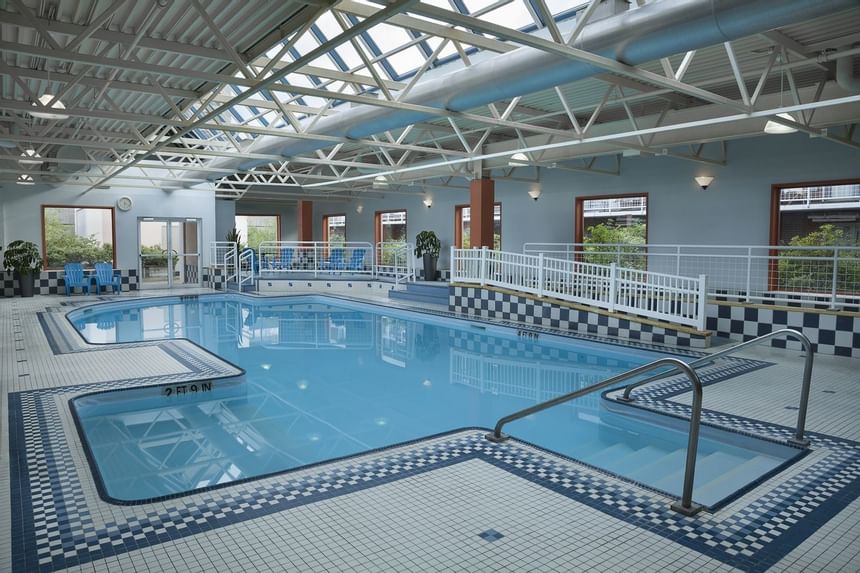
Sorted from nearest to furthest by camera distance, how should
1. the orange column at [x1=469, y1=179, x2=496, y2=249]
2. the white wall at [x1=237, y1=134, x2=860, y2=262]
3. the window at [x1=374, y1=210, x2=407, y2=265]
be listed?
the white wall at [x1=237, y1=134, x2=860, y2=262], the orange column at [x1=469, y1=179, x2=496, y2=249], the window at [x1=374, y1=210, x2=407, y2=265]

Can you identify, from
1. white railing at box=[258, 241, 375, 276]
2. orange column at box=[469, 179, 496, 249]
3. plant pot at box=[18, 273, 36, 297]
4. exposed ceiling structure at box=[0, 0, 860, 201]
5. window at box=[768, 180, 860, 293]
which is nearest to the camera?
exposed ceiling structure at box=[0, 0, 860, 201]

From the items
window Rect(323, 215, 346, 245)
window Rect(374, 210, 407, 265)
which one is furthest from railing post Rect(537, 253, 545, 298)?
window Rect(323, 215, 346, 245)

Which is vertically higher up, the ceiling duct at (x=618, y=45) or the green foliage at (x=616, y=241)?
the ceiling duct at (x=618, y=45)

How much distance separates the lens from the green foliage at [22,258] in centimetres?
1422

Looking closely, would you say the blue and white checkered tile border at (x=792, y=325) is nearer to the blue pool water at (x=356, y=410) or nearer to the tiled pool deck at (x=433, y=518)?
the blue pool water at (x=356, y=410)

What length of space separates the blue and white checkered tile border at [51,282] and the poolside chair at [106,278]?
0.86 feet

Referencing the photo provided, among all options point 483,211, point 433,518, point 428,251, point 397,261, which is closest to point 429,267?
point 428,251

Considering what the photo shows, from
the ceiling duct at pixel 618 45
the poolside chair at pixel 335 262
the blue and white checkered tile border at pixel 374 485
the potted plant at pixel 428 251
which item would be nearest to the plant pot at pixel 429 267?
the potted plant at pixel 428 251

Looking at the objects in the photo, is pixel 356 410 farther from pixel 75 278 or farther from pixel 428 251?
pixel 75 278

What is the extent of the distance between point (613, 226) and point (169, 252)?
12586 millimetres

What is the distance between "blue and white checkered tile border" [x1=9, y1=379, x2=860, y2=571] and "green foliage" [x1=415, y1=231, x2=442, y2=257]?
1265 centimetres

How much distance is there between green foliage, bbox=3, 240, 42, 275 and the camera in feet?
46.6

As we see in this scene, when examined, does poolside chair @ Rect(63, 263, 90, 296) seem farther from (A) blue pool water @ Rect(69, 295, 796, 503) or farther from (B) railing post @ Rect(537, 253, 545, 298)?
(B) railing post @ Rect(537, 253, 545, 298)

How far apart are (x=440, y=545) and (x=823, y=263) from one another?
1007cm
